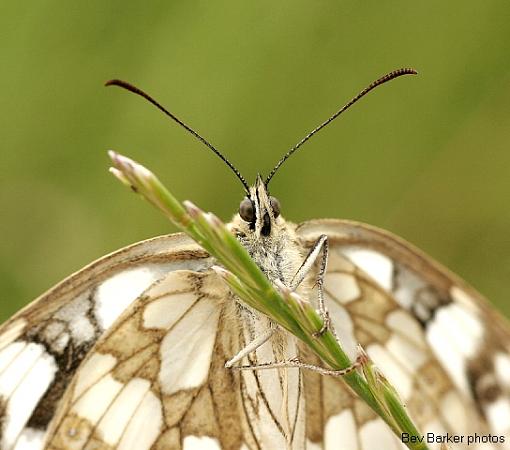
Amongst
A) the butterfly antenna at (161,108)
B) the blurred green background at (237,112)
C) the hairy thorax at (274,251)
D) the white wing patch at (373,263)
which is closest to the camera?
the butterfly antenna at (161,108)

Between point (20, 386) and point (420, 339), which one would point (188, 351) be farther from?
point (420, 339)

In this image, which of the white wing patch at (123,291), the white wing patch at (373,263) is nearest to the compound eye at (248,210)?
the white wing patch at (123,291)

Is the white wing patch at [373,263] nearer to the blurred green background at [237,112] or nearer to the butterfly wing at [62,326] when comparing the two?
the butterfly wing at [62,326]

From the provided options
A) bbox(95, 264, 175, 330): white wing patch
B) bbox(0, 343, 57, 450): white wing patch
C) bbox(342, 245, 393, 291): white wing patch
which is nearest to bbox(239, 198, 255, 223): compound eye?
bbox(95, 264, 175, 330): white wing patch

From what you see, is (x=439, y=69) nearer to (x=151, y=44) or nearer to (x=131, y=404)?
(x=151, y=44)

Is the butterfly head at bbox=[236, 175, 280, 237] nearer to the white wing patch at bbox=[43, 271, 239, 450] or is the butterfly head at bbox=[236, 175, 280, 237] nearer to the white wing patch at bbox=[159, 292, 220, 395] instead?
the white wing patch at bbox=[43, 271, 239, 450]

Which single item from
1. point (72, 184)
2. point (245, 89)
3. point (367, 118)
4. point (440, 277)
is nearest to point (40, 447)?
point (440, 277)
